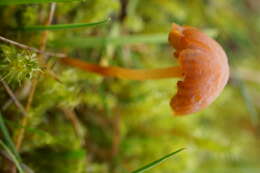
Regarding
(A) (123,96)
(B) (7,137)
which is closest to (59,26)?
(B) (7,137)

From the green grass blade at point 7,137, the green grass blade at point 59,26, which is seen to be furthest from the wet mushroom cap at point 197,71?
the green grass blade at point 7,137

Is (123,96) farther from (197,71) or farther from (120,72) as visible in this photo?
(197,71)

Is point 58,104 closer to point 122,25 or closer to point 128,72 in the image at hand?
point 128,72

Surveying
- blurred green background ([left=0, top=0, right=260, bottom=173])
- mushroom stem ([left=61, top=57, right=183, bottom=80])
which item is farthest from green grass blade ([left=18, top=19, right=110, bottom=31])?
mushroom stem ([left=61, top=57, right=183, bottom=80])

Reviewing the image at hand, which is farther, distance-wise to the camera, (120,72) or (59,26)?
(120,72)

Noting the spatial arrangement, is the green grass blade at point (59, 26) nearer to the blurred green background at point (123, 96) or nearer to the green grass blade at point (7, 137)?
the blurred green background at point (123, 96)
